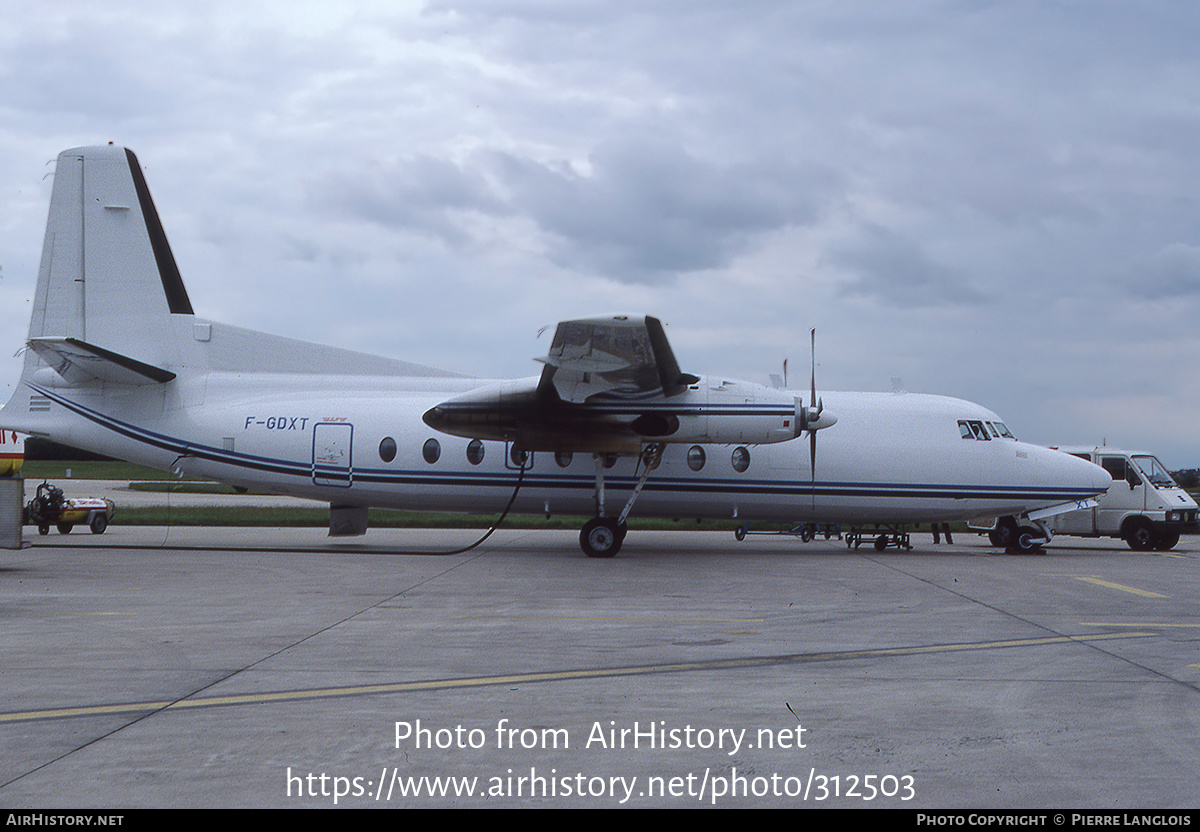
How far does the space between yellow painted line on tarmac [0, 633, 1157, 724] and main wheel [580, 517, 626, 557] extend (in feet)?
31.0

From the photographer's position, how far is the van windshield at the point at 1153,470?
76.8 feet

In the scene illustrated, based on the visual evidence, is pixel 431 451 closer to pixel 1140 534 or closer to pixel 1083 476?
pixel 1083 476

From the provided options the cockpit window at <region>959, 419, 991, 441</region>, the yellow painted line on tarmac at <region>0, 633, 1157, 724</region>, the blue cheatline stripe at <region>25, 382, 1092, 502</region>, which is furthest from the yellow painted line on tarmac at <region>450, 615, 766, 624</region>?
the cockpit window at <region>959, 419, 991, 441</region>

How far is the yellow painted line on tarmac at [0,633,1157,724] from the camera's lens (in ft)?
19.7

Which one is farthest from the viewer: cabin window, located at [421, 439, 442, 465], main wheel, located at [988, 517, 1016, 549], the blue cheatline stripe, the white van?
the white van

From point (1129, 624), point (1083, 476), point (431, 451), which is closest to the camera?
point (1129, 624)

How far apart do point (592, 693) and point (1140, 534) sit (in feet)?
70.1

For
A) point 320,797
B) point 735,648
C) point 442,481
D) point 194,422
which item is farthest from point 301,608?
point 194,422

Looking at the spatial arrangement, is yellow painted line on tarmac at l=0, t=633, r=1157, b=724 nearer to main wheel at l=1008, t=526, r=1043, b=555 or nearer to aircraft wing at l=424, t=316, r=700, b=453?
aircraft wing at l=424, t=316, r=700, b=453

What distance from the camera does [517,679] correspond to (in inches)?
279

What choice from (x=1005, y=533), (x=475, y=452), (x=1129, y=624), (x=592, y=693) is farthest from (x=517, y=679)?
(x=1005, y=533)

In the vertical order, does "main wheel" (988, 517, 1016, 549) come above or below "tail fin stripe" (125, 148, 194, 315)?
below
